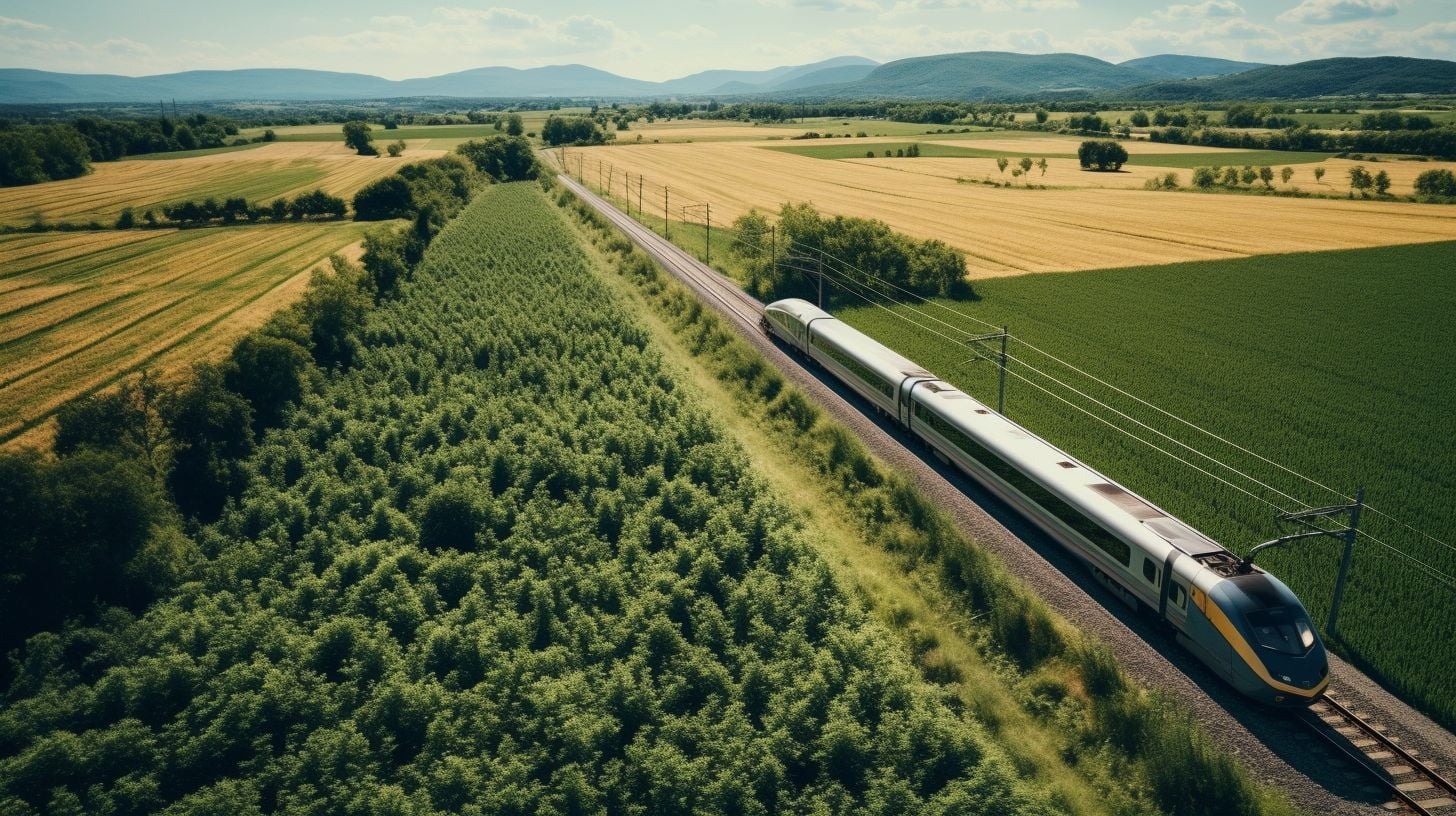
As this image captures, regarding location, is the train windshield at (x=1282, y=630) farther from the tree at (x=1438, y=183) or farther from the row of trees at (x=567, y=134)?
the row of trees at (x=567, y=134)

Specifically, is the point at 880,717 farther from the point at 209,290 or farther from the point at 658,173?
the point at 658,173

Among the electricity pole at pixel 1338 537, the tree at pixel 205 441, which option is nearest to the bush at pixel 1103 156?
the electricity pole at pixel 1338 537

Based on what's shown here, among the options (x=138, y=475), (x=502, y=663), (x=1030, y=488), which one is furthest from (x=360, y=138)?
(x=1030, y=488)

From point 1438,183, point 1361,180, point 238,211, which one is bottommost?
point 238,211

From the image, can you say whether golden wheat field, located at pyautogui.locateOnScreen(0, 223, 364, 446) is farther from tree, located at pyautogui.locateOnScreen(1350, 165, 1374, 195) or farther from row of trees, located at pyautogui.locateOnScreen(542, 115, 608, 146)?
tree, located at pyautogui.locateOnScreen(1350, 165, 1374, 195)

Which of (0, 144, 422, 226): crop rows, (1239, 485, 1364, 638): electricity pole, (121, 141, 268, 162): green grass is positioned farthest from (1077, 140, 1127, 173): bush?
(121, 141, 268, 162): green grass

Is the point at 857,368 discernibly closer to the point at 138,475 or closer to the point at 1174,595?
the point at 1174,595
